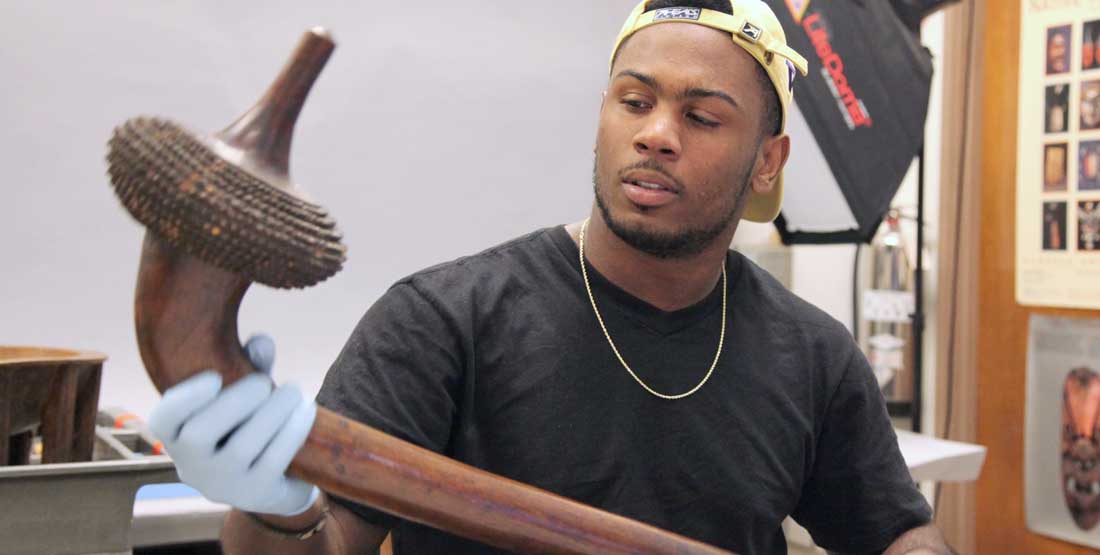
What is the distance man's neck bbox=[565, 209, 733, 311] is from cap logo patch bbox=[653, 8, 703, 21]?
257 millimetres

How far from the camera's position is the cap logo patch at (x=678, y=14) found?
1268 mm

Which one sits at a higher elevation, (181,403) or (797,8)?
(797,8)

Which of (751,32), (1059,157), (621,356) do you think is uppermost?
(1059,157)

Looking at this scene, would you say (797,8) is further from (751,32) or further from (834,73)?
(751,32)

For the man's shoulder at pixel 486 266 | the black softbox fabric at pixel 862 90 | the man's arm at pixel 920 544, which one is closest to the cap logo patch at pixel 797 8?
the black softbox fabric at pixel 862 90

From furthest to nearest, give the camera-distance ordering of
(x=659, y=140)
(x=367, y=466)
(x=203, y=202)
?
(x=659, y=140) → (x=367, y=466) → (x=203, y=202)

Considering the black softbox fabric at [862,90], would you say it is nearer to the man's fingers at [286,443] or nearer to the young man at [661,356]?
the young man at [661,356]

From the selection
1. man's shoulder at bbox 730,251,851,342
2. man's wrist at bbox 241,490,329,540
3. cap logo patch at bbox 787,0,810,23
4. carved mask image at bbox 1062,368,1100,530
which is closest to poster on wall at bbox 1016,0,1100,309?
carved mask image at bbox 1062,368,1100,530

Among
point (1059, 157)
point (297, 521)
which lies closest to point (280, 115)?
point (297, 521)

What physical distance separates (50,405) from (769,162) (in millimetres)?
1062

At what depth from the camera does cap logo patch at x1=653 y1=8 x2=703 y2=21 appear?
1.27m

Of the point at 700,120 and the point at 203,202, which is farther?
the point at 700,120

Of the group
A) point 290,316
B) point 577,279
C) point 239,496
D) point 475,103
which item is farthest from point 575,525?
point 475,103

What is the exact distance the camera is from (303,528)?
2.86ft
